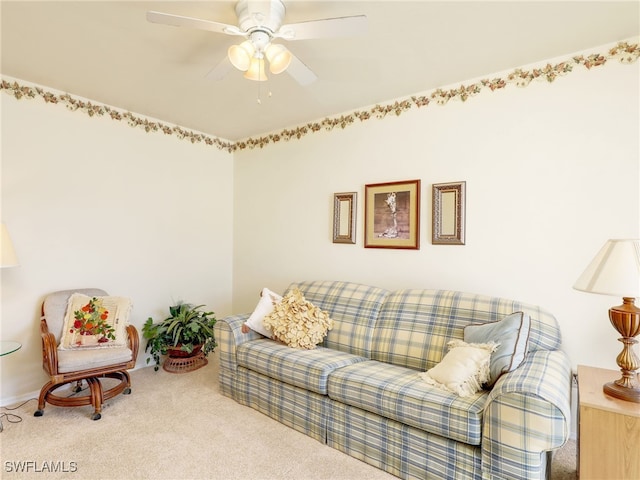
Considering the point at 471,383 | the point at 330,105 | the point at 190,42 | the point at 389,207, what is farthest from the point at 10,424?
the point at 330,105

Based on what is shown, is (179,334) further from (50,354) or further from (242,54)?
(242,54)

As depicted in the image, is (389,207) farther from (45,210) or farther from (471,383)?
(45,210)

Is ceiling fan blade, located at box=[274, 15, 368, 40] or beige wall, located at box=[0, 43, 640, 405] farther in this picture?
beige wall, located at box=[0, 43, 640, 405]

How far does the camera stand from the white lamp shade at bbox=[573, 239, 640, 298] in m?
1.60

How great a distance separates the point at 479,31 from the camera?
6.92 feet

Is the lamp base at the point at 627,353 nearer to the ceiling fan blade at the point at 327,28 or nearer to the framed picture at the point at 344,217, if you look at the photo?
the ceiling fan blade at the point at 327,28

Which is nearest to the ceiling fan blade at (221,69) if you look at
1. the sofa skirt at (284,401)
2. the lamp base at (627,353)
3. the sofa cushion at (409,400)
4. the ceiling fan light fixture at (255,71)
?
the ceiling fan light fixture at (255,71)

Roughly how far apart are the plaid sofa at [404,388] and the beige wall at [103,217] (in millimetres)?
1312

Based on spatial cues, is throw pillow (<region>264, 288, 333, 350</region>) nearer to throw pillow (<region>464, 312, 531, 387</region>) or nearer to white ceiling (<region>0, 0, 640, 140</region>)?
throw pillow (<region>464, 312, 531, 387</region>)

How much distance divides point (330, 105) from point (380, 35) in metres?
1.17

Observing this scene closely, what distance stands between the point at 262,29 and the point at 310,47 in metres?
0.49

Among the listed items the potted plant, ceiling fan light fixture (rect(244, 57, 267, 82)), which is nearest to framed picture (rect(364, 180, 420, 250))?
ceiling fan light fixture (rect(244, 57, 267, 82))

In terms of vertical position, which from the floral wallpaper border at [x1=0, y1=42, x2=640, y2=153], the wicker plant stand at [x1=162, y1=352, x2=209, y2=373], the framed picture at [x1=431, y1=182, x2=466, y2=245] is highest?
the floral wallpaper border at [x1=0, y1=42, x2=640, y2=153]

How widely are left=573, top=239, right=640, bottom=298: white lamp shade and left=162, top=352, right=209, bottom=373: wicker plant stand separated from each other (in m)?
3.21
